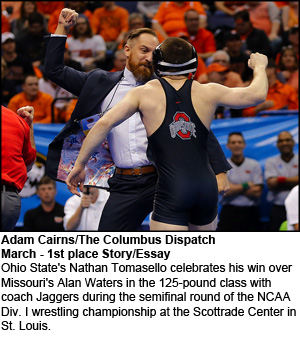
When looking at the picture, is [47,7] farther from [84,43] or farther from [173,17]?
[173,17]

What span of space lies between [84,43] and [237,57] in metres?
2.25

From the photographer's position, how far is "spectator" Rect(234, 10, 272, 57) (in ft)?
35.1

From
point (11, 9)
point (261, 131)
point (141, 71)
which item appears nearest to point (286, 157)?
point (261, 131)

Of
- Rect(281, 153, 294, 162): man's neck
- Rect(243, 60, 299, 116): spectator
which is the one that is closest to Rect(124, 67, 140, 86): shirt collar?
Rect(281, 153, 294, 162): man's neck

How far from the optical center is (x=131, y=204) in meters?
4.84

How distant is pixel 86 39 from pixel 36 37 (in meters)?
0.92

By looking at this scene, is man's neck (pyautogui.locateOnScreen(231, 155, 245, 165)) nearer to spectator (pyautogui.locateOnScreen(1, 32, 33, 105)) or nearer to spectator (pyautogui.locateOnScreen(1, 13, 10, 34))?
spectator (pyautogui.locateOnScreen(1, 32, 33, 105))

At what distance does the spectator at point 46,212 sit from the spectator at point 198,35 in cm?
395

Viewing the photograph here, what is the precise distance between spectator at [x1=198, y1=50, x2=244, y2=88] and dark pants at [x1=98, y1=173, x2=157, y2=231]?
179 inches

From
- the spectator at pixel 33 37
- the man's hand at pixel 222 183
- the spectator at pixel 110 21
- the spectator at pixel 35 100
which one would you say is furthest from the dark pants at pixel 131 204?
the spectator at pixel 110 21

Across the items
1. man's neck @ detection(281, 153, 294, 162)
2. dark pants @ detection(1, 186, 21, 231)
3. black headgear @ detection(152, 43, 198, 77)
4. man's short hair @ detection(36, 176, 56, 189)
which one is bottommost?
Result: man's short hair @ detection(36, 176, 56, 189)

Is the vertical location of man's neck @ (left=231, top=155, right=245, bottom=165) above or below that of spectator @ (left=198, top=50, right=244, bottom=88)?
below

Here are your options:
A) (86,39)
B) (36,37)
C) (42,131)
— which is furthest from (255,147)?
(36,37)
